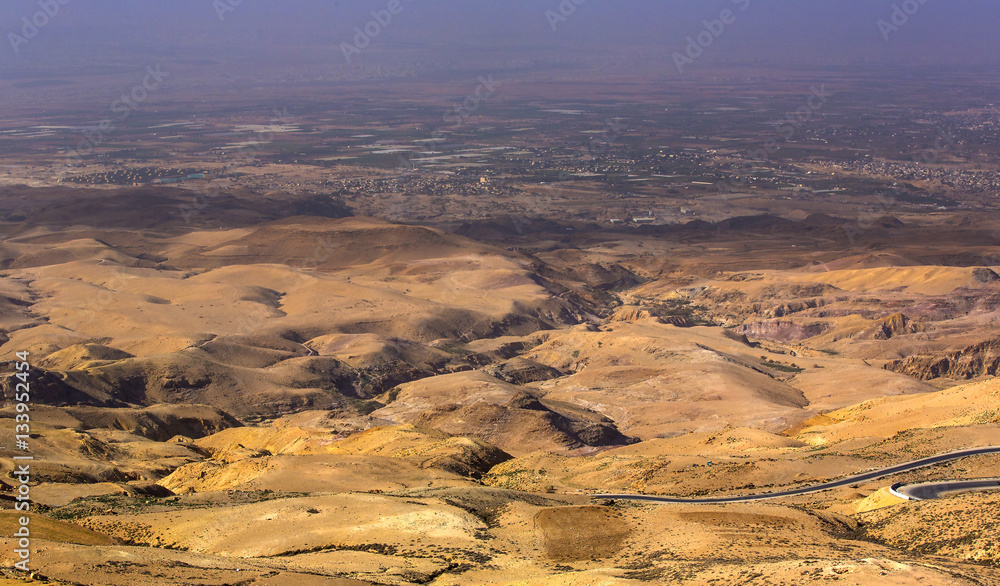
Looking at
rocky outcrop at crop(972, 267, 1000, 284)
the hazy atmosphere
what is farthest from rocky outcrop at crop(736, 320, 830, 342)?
rocky outcrop at crop(972, 267, 1000, 284)

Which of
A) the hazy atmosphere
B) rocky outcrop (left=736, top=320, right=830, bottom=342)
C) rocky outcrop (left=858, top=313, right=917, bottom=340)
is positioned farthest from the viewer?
rocky outcrop (left=736, top=320, right=830, bottom=342)

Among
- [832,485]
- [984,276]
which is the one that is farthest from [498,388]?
[984,276]

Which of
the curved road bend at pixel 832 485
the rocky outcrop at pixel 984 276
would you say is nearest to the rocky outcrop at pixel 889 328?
the rocky outcrop at pixel 984 276

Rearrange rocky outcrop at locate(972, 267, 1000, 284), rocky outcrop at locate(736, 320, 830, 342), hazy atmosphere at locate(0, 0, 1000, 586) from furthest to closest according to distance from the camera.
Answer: rocky outcrop at locate(972, 267, 1000, 284) < rocky outcrop at locate(736, 320, 830, 342) < hazy atmosphere at locate(0, 0, 1000, 586)

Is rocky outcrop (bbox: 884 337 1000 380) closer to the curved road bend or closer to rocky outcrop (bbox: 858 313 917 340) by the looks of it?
rocky outcrop (bbox: 858 313 917 340)

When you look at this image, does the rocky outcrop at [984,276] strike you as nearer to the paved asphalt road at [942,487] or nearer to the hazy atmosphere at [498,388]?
the hazy atmosphere at [498,388]

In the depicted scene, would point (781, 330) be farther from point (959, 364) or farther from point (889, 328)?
point (959, 364)

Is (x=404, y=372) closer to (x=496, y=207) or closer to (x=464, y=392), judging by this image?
(x=464, y=392)
